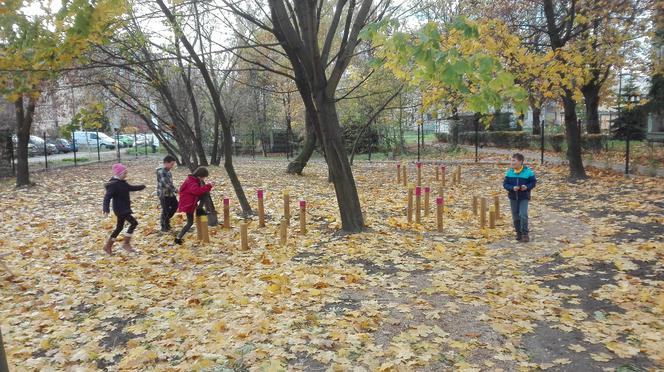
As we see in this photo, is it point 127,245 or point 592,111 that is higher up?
point 592,111

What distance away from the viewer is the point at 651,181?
13789 mm

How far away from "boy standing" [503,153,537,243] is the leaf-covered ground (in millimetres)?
317

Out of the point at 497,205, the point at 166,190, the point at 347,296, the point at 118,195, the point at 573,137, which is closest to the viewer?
the point at 347,296

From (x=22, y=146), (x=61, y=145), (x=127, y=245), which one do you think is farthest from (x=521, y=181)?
(x=61, y=145)

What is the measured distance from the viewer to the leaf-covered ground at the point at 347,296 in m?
4.24

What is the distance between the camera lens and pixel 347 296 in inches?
222

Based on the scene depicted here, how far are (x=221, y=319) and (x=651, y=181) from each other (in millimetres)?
13365

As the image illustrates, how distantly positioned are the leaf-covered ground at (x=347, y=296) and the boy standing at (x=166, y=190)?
48cm

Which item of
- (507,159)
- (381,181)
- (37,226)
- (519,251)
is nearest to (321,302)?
(519,251)

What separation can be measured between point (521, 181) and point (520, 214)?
565mm

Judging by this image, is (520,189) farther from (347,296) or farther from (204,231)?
(204,231)

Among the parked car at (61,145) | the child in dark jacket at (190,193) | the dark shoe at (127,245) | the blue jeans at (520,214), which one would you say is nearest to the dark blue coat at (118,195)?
the dark shoe at (127,245)

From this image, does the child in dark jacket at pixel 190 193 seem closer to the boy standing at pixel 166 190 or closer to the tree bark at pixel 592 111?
the boy standing at pixel 166 190

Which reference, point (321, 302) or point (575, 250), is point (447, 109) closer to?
point (575, 250)
